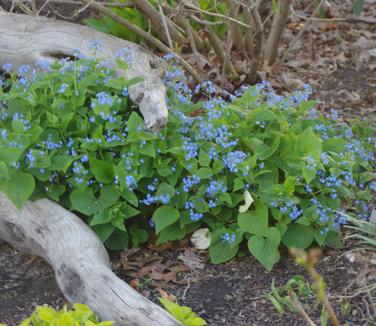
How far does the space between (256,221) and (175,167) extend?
49 cm

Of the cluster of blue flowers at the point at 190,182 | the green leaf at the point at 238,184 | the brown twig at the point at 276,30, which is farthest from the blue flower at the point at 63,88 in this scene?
the brown twig at the point at 276,30

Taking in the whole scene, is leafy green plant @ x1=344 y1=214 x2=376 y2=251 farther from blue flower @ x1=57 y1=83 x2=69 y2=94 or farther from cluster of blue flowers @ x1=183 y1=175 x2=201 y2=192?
blue flower @ x1=57 y1=83 x2=69 y2=94

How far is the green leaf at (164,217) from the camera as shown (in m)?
3.56

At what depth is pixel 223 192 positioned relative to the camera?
3.51 m

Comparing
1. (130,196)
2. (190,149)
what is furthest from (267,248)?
(130,196)

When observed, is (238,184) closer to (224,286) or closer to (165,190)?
(165,190)

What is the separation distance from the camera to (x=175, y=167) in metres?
3.66

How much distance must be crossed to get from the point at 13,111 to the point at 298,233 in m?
1.57

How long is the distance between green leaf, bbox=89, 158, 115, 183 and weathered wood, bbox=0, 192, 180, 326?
0.24m

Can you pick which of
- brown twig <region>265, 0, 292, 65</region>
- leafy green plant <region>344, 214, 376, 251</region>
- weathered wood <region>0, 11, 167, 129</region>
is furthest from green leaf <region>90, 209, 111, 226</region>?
brown twig <region>265, 0, 292, 65</region>

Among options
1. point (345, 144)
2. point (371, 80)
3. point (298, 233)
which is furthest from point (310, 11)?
point (298, 233)

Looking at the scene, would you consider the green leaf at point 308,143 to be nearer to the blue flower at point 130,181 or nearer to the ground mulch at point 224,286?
the ground mulch at point 224,286

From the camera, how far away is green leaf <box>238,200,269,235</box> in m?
3.46

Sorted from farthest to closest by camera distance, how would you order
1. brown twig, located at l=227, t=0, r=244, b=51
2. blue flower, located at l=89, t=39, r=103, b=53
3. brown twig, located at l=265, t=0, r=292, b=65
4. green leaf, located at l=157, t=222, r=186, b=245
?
brown twig, located at l=265, t=0, r=292, b=65
brown twig, located at l=227, t=0, r=244, b=51
blue flower, located at l=89, t=39, r=103, b=53
green leaf, located at l=157, t=222, r=186, b=245
